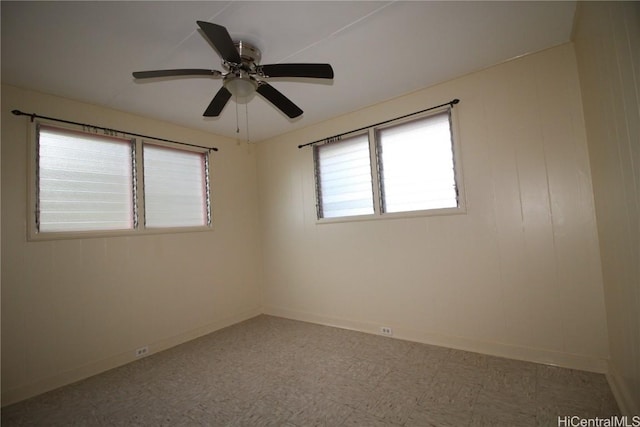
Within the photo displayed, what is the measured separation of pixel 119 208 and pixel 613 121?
4014 mm

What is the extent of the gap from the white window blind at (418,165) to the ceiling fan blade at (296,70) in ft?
5.24

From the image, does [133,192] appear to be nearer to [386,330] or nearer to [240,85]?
[240,85]

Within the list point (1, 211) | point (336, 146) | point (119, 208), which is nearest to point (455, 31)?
point (336, 146)

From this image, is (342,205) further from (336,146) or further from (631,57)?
(631,57)

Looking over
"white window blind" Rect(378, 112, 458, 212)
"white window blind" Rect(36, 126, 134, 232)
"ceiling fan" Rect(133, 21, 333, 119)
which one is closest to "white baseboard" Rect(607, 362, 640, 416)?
"white window blind" Rect(378, 112, 458, 212)

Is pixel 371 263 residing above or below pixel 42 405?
above

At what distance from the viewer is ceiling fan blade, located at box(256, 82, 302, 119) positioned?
2.01 meters

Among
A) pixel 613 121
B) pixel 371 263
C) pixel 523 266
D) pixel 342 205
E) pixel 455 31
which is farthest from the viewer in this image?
pixel 342 205

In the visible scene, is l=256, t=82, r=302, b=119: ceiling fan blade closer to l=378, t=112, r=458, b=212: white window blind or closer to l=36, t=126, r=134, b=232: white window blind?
l=378, t=112, r=458, b=212: white window blind

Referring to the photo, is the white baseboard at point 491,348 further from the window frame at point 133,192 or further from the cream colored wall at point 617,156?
the window frame at point 133,192

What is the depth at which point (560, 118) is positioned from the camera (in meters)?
2.29

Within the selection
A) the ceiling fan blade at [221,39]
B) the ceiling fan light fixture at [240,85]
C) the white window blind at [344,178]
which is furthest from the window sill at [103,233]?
the ceiling fan blade at [221,39]

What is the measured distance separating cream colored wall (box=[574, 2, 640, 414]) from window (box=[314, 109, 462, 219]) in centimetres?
103

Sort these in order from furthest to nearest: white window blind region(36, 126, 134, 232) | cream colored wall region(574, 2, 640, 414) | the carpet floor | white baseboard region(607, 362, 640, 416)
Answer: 1. white window blind region(36, 126, 134, 232)
2. the carpet floor
3. white baseboard region(607, 362, 640, 416)
4. cream colored wall region(574, 2, 640, 414)
